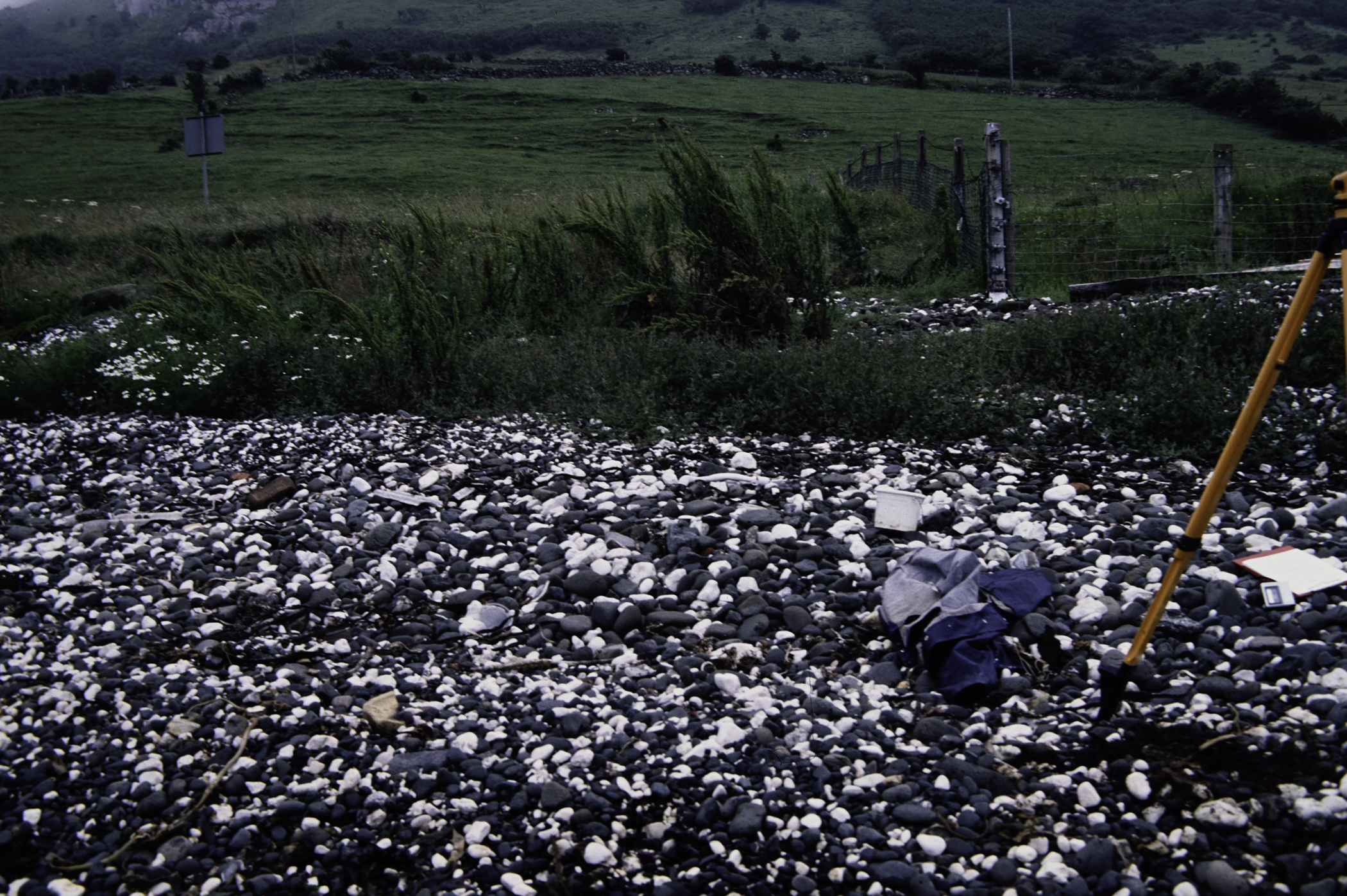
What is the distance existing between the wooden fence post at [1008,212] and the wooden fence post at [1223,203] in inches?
92.9

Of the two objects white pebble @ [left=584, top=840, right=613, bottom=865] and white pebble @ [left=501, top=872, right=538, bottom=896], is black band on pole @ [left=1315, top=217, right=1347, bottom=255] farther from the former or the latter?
white pebble @ [left=501, top=872, right=538, bottom=896]

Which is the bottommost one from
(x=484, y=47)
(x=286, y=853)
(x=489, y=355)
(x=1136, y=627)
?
(x=286, y=853)

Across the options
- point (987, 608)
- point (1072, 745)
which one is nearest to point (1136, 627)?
point (987, 608)

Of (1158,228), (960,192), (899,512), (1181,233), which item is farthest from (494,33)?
(899,512)

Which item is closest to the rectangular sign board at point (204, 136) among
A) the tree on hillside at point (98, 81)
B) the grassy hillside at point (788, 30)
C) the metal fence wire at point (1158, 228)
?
the metal fence wire at point (1158, 228)

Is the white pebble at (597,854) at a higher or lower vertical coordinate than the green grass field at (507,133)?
lower

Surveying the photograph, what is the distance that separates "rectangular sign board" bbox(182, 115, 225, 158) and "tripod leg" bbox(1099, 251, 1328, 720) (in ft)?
66.4

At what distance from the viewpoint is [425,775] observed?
287 cm

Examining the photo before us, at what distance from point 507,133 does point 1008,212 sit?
37440mm

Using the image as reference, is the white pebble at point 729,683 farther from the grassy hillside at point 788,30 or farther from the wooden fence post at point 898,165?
the grassy hillside at point 788,30

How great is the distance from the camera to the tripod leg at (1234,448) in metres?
2.38

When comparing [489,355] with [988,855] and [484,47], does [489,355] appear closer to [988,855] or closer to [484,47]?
[988,855]

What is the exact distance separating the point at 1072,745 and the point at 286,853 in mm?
A: 2512

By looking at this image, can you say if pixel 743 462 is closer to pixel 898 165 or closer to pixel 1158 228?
pixel 1158 228
